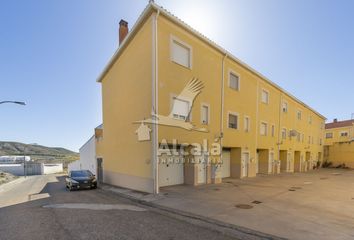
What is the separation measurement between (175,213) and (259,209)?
3.27m

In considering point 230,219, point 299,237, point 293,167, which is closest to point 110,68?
point 230,219

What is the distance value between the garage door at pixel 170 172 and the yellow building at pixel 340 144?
120 ft

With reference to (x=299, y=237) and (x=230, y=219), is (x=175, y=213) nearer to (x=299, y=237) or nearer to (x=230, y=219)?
(x=230, y=219)

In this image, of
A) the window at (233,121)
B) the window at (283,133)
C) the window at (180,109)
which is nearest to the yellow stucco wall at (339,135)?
the window at (283,133)

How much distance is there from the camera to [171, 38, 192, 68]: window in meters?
11.9

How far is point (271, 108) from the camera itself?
21531mm

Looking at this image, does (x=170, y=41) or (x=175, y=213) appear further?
(x=170, y=41)

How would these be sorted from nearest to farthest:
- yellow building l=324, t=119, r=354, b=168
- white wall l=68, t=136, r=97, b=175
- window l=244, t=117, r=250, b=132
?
1. window l=244, t=117, r=250, b=132
2. white wall l=68, t=136, r=97, b=175
3. yellow building l=324, t=119, r=354, b=168

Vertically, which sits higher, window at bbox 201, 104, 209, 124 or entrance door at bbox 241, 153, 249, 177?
window at bbox 201, 104, 209, 124

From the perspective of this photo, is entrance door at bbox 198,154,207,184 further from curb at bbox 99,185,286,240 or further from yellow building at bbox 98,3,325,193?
curb at bbox 99,185,286,240

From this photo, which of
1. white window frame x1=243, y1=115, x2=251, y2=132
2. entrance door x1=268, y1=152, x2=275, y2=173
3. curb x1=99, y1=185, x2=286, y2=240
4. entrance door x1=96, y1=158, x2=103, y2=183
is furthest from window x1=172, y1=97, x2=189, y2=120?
entrance door x1=268, y1=152, x2=275, y2=173

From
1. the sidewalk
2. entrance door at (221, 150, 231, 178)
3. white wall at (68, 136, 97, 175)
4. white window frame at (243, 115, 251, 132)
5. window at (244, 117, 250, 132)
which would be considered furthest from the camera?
white wall at (68, 136, 97, 175)

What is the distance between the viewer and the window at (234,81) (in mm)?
16322

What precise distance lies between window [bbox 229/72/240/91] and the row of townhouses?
3.4 inches
